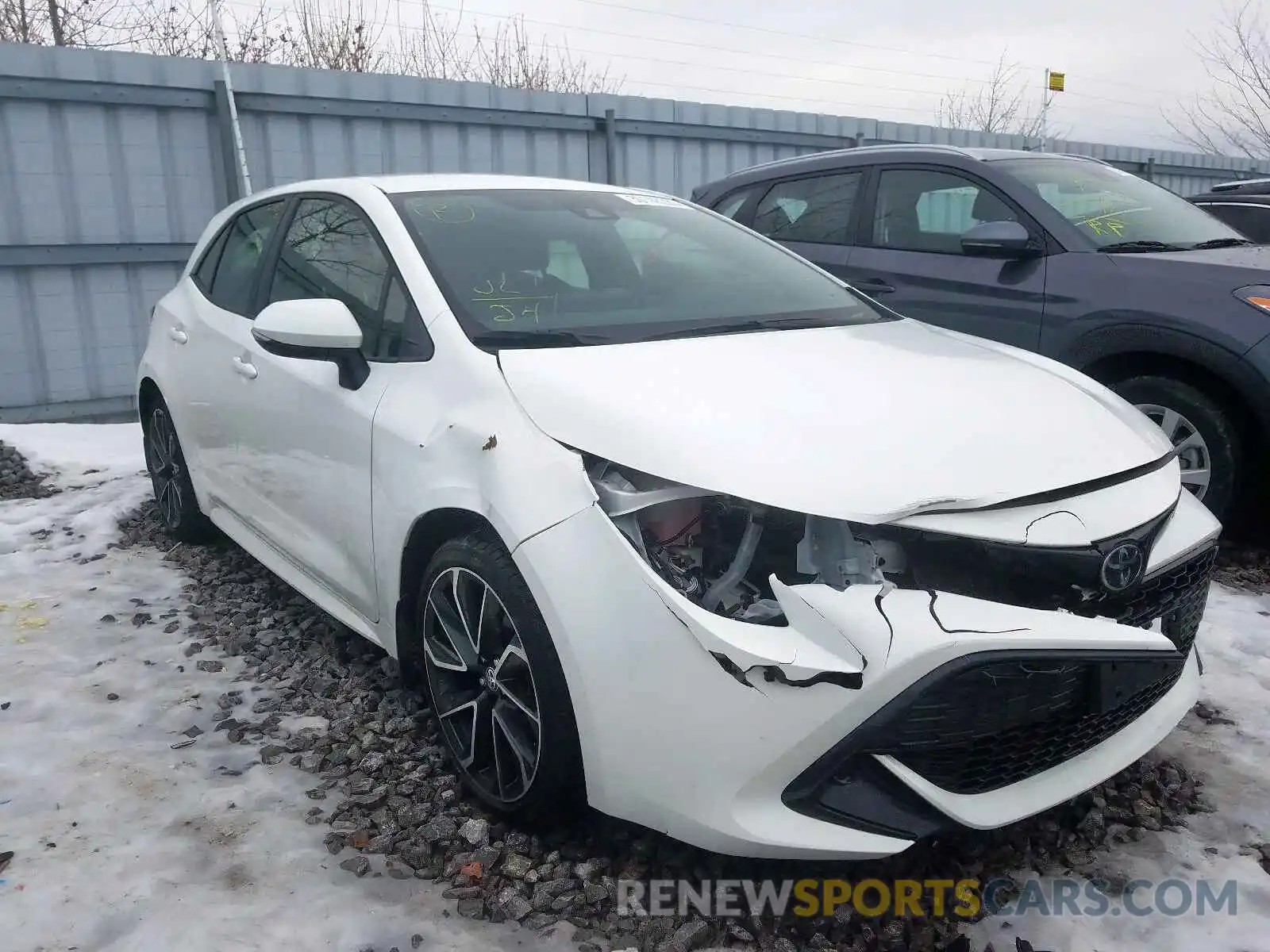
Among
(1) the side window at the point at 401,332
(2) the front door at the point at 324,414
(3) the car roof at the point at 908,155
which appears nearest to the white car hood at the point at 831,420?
(1) the side window at the point at 401,332

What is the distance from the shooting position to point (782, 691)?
177 cm

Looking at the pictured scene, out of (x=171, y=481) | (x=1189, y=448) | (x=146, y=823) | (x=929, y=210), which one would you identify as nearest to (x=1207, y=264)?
(x=1189, y=448)

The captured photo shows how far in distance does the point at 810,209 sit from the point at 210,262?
3.09 m

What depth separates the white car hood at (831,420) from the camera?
188cm

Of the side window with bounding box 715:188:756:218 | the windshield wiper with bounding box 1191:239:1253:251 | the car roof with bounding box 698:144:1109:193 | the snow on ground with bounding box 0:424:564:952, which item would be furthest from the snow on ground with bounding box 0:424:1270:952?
the side window with bounding box 715:188:756:218

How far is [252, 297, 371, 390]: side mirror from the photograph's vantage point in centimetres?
262

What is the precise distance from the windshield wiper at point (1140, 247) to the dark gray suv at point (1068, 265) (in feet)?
0.03

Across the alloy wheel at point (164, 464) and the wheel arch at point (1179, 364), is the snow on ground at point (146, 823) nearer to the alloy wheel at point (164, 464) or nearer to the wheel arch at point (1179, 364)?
the alloy wheel at point (164, 464)

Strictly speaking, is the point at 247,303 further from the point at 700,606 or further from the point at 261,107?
the point at 261,107

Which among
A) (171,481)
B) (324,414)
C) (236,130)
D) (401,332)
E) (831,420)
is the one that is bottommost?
(171,481)

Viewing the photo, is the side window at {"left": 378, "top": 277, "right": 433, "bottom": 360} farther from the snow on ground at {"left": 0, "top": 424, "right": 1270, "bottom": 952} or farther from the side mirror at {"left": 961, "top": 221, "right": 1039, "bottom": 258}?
the side mirror at {"left": 961, "top": 221, "right": 1039, "bottom": 258}

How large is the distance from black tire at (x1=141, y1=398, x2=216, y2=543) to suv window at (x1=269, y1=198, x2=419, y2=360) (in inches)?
48.7

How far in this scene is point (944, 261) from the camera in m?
4.77

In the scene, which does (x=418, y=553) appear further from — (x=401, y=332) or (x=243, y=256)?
(x=243, y=256)
